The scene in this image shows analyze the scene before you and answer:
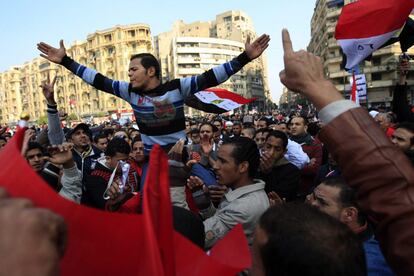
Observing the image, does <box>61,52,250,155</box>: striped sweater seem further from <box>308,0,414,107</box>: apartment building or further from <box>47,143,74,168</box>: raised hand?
<box>308,0,414,107</box>: apartment building

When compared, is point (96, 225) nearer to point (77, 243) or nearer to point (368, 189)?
point (77, 243)

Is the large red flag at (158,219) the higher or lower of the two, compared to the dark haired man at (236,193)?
higher

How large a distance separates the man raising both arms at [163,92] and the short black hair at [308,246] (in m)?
2.04

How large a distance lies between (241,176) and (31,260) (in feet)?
7.19

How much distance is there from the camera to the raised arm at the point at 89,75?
3277mm

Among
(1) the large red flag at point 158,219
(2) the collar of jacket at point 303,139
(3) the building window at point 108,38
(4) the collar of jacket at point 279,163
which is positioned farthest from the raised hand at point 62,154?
(3) the building window at point 108,38

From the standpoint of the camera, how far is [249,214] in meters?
2.30

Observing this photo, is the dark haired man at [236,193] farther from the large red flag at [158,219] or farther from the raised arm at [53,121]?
the raised arm at [53,121]

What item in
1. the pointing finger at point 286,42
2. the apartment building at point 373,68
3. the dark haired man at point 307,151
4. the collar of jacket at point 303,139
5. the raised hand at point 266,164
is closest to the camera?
the pointing finger at point 286,42

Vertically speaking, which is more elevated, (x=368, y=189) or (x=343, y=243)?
(x=368, y=189)

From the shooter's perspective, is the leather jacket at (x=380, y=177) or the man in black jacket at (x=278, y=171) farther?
the man in black jacket at (x=278, y=171)

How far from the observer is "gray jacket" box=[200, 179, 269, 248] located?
2.25 metres

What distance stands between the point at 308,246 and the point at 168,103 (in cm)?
221

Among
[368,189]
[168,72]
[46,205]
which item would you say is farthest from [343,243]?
[168,72]
